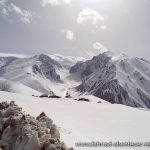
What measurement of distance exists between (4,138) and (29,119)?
1353 mm

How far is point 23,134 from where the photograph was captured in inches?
479

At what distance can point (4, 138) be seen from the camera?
1259 centimetres

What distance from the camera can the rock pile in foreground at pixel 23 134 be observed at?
11492 mm

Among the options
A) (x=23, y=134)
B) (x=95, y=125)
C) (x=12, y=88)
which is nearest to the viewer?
(x=23, y=134)

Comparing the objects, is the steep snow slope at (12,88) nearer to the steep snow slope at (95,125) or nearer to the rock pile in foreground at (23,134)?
the steep snow slope at (95,125)

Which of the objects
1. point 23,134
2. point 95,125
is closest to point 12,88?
point 95,125

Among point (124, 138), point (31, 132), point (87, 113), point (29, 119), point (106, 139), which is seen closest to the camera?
point (31, 132)

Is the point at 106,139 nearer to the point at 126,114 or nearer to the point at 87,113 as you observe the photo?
the point at 87,113

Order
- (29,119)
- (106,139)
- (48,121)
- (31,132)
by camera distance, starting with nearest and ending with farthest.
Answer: (31,132) < (29,119) < (48,121) < (106,139)

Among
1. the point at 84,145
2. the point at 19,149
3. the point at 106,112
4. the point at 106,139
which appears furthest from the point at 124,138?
the point at 106,112

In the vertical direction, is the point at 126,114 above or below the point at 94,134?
above

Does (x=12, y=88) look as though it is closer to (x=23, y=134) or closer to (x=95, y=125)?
(x=95, y=125)

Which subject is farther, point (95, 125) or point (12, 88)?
point (12, 88)

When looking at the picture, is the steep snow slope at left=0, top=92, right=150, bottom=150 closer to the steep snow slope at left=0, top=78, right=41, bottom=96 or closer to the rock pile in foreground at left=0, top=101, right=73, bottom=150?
the rock pile in foreground at left=0, top=101, right=73, bottom=150
